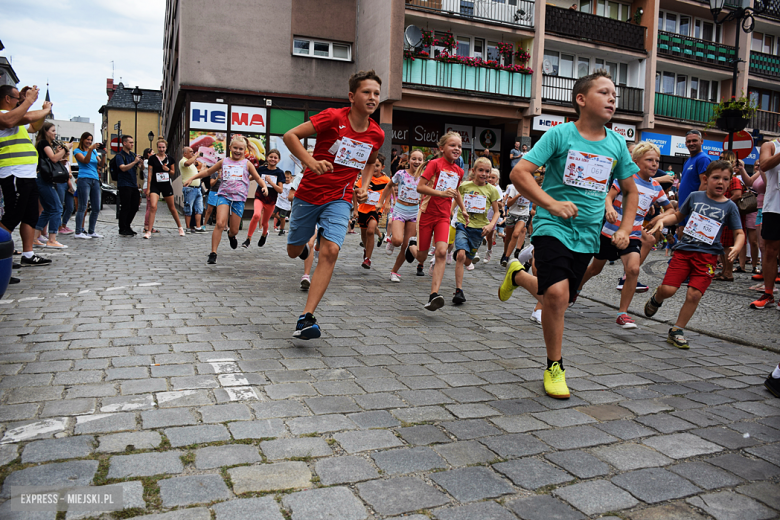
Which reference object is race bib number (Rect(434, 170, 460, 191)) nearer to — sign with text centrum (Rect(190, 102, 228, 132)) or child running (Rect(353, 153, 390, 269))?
child running (Rect(353, 153, 390, 269))

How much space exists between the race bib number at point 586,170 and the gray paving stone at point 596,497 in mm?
2130

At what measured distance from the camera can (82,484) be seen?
2441mm

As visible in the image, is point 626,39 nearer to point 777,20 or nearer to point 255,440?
point 777,20

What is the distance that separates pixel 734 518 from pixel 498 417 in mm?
1282

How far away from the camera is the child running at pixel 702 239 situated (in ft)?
19.4

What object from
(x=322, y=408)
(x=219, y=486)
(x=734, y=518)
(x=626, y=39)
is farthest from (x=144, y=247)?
(x=626, y=39)

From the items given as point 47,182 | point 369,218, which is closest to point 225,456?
point 369,218

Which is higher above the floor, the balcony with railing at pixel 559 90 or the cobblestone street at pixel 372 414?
the balcony with railing at pixel 559 90

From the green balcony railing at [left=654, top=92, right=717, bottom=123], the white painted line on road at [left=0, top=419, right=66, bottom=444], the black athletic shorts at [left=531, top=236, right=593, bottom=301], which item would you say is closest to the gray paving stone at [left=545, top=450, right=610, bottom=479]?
the black athletic shorts at [left=531, top=236, right=593, bottom=301]

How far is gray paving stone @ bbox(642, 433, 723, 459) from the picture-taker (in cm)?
308

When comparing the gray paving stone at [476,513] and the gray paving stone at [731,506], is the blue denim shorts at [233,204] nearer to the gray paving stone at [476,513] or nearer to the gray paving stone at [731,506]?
the gray paving stone at [476,513]

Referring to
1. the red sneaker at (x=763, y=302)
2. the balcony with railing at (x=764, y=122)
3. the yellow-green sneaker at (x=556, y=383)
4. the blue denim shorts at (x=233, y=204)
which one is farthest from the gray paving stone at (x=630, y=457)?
the balcony with railing at (x=764, y=122)

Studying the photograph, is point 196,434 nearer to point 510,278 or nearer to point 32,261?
point 510,278

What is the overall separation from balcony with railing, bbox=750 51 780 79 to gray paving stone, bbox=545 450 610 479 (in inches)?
1538
